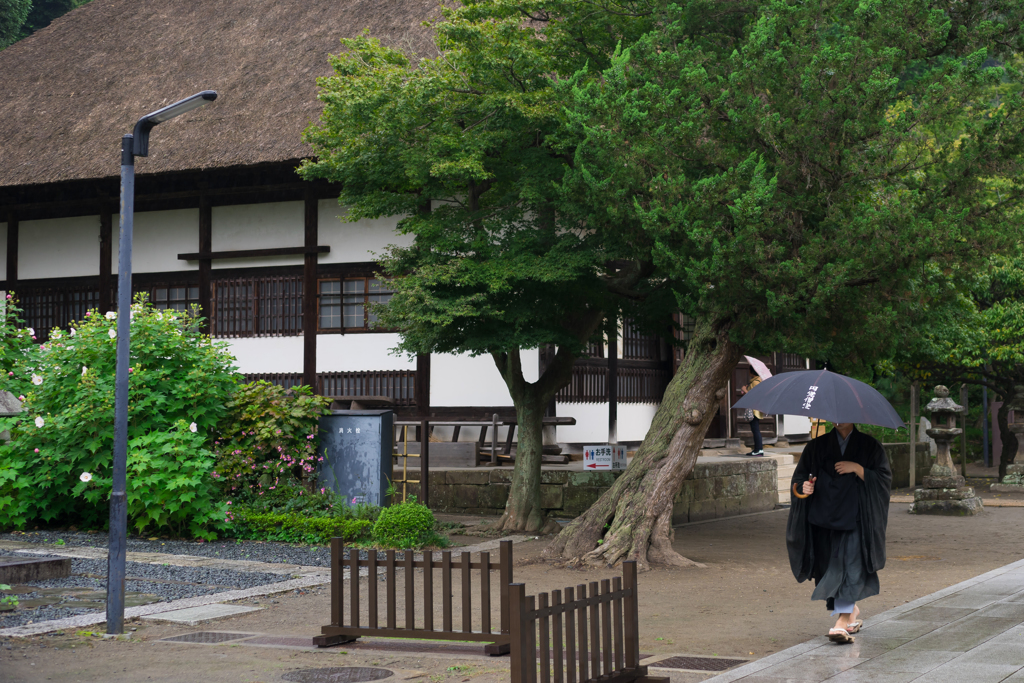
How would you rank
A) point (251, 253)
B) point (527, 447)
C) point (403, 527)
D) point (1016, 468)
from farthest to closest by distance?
point (1016, 468) → point (251, 253) → point (527, 447) → point (403, 527)

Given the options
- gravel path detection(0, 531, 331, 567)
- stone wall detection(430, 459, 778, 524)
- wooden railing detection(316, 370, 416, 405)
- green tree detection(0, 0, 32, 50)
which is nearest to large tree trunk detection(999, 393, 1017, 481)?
stone wall detection(430, 459, 778, 524)

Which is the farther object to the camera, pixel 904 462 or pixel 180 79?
pixel 904 462

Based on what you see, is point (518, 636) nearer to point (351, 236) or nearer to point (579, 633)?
point (579, 633)

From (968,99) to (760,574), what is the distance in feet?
17.4

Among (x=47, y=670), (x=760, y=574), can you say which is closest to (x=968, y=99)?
Answer: (x=760, y=574)

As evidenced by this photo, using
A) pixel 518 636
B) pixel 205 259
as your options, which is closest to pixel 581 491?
pixel 205 259

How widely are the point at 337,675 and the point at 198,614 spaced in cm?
256

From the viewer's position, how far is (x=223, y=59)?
21219mm

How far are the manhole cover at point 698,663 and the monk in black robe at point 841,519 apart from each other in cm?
79

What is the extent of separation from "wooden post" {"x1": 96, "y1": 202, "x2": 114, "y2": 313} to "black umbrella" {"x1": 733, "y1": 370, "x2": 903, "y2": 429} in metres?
16.0

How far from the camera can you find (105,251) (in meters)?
20.5

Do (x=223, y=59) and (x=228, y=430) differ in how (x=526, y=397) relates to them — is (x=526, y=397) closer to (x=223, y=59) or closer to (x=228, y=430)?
(x=228, y=430)

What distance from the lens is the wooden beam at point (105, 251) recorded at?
2036 cm

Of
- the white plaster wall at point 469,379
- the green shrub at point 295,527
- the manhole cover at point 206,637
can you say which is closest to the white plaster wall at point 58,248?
the white plaster wall at point 469,379
